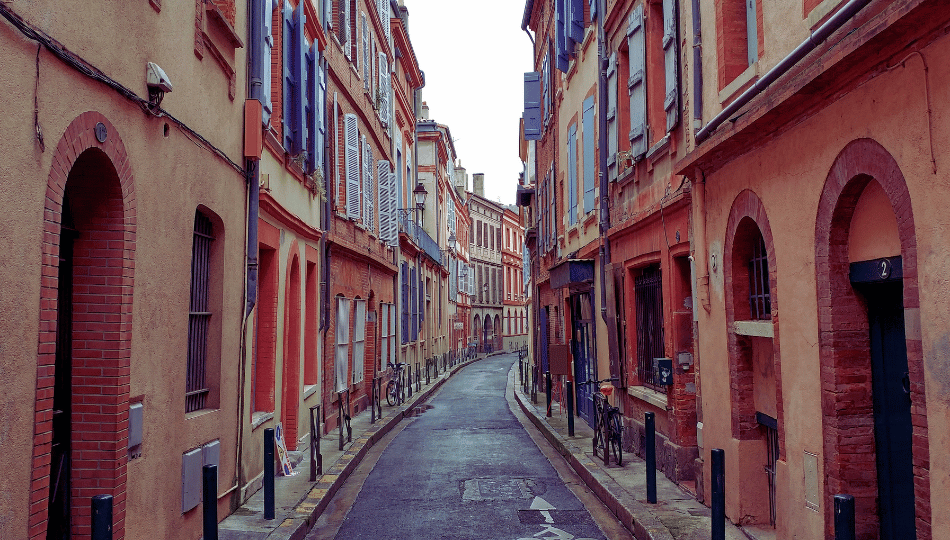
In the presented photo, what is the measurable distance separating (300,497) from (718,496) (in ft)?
15.5

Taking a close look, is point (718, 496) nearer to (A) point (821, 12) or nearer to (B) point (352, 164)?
(A) point (821, 12)

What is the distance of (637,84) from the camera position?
10844 mm

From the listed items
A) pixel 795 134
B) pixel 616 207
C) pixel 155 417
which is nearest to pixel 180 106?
pixel 155 417

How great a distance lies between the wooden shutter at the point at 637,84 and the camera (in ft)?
34.5

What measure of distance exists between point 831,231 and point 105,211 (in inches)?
197

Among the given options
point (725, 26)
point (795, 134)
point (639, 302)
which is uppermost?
point (725, 26)

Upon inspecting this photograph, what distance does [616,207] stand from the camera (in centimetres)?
1242

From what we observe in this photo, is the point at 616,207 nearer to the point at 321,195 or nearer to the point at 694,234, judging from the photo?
the point at 694,234

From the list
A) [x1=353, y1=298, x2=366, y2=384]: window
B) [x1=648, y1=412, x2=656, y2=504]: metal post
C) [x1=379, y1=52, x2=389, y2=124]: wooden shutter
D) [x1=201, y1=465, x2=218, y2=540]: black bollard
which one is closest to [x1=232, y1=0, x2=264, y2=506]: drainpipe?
[x1=201, y1=465, x2=218, y2=540]: black bollard

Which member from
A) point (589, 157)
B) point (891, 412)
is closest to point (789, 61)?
point (891, 412)

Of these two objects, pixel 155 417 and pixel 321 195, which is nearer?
pixel 155 417

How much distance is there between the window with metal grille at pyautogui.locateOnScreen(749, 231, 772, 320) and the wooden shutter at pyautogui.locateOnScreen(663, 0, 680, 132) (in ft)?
7.35

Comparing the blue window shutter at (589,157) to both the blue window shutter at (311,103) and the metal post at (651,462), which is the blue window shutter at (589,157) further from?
the metal post at (651,462)

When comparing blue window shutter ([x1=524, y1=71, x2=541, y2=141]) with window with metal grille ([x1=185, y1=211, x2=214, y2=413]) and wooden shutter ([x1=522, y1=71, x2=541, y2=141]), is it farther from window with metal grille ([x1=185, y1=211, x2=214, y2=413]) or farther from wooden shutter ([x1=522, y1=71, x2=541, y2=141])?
window with metal grille ([x1=185, y1=211, x2=214, y2=413])
